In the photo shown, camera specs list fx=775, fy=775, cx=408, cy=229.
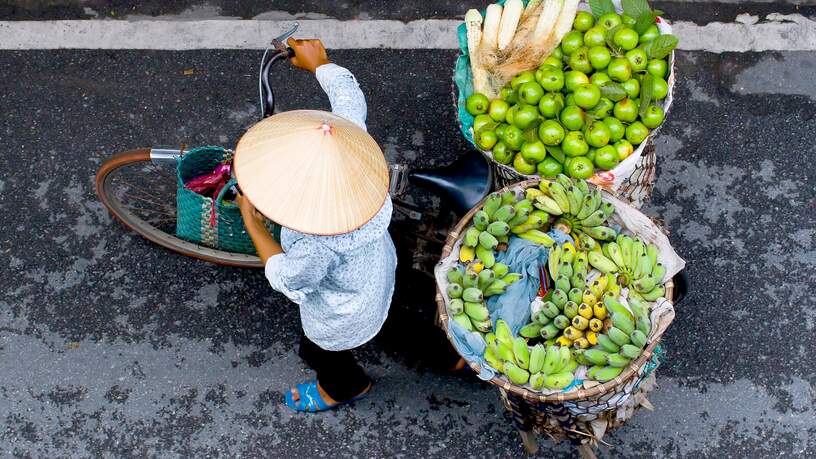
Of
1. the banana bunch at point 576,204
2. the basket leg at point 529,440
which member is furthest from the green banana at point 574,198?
the basket leg at point 529,440

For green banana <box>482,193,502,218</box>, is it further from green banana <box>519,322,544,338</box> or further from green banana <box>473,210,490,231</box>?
green banana <box>519,322,544,338</box>

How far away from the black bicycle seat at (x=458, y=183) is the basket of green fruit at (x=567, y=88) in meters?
0.12

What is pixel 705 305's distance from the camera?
163 inches

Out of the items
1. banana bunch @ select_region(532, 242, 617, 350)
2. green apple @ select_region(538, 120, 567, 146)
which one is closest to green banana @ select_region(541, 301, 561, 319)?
banana bunch @ select_region(532, 242, 617, 350)

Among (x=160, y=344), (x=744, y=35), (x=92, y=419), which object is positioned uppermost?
(x=744, y=35)

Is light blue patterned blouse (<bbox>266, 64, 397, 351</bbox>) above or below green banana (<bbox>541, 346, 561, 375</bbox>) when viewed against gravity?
above

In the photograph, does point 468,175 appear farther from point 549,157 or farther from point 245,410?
point 245,410

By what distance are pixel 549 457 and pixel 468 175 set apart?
4.79 feet

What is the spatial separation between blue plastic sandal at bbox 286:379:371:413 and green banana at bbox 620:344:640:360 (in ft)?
4.68

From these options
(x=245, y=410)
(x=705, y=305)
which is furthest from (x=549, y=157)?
(x=245, y=410)

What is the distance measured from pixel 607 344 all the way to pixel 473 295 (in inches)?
21.7

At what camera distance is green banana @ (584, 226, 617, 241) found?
128 inches

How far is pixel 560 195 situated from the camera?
3.23m

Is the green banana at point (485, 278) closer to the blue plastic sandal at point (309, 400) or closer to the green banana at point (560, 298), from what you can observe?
the green banana at point (560, 298)
